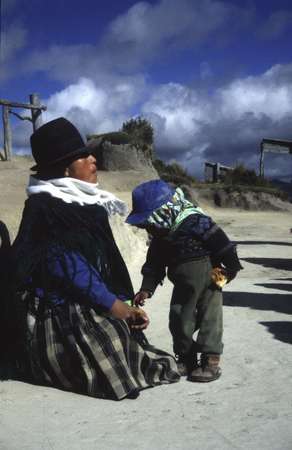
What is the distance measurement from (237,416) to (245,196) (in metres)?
17.6

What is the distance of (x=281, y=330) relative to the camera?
3.89 meters

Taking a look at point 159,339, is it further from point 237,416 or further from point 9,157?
point 9,157

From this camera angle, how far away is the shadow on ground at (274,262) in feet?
23.6

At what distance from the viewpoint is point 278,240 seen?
10.5m

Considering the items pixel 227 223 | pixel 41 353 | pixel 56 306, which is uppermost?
pixel 56 306

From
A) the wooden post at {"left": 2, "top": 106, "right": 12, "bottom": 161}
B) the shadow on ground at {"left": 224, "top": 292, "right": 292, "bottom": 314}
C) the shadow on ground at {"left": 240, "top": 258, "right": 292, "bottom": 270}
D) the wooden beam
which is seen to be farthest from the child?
the wooden post at {"left": 2, "top": 106, "right": 12, "bottom": 161}

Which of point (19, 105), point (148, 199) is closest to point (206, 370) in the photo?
point (148, 199)

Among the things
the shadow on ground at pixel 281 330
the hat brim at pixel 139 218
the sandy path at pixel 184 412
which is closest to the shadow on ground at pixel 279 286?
the shadow on ground at pixel 281 330

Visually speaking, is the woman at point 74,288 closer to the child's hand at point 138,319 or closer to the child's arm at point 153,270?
the child's hand at point 138,319

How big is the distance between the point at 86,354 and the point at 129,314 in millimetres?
295

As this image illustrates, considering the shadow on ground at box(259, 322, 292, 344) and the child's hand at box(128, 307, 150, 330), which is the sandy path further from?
the child's hand at box(128, 307, 150, 330)

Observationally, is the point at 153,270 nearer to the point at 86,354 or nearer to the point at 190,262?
the point at 190,262

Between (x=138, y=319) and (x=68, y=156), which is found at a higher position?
(x=68, y=156)

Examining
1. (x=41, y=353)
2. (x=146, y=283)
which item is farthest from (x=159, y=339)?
(x=41, y=353)
